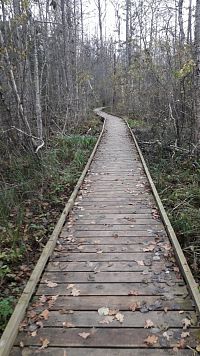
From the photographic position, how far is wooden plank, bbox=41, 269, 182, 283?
13.1 ft

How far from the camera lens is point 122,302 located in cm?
355

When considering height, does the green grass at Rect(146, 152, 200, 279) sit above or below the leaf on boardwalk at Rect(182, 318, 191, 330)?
above

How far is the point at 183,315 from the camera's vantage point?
3305mm

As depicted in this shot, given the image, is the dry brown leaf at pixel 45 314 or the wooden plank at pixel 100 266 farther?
the wooden plank at pixel 100 266

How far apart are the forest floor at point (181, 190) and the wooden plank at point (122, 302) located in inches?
35.0

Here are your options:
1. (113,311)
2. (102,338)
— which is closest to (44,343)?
(102,338)

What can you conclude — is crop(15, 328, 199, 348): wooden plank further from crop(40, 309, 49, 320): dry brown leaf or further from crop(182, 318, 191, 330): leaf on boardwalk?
crop(40, 309, 49, 320): dry brown leaf

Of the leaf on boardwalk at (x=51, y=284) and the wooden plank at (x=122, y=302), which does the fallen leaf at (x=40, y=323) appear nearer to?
the wooden plank at (x=122, y=302)

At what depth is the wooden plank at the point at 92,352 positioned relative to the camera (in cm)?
286

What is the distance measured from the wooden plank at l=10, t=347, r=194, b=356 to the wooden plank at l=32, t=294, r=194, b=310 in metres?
0.54

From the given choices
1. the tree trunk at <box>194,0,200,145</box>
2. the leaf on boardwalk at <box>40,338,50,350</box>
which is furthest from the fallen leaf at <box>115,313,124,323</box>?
the tree trunk at <box>194,0,200,145</box>

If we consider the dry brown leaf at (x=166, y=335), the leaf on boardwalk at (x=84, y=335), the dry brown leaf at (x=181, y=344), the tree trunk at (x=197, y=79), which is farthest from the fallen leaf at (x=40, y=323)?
the tree trunk at (x=197, y=79)

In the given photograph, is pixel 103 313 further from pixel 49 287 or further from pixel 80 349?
pixel 49 287

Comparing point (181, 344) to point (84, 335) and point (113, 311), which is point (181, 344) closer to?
point (113, 311)
